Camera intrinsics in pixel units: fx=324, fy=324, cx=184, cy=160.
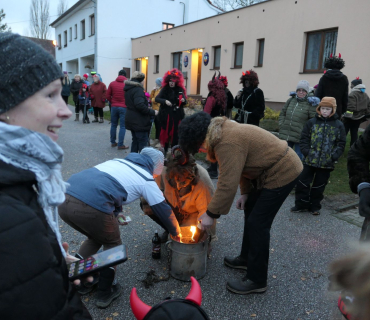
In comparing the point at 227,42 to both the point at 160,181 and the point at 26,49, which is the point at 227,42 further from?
the point at 26,49

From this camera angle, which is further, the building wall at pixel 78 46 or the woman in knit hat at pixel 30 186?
the building wall at pixel 78 46

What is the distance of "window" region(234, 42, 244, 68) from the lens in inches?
641

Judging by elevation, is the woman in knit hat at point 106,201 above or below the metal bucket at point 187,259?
above

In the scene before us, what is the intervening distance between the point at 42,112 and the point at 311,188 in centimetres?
469

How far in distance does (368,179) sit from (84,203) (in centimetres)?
213

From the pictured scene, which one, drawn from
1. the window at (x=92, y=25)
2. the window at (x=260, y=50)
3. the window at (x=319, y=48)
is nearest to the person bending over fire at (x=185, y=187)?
the window at (x=319, y=48)

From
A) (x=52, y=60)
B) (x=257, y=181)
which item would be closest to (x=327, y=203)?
(x=257, y=181)

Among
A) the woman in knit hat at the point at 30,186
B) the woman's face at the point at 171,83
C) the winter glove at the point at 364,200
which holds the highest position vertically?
the woman's face at the point at 171,83

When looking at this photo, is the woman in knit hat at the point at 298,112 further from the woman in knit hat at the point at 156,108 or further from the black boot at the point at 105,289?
the black boot at the point at 105,289

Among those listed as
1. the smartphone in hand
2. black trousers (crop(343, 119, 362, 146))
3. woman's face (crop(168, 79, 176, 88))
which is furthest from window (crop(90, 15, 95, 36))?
the smartphone in hand

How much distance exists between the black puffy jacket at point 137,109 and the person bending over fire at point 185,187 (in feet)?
12.1

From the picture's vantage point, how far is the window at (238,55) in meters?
16.3

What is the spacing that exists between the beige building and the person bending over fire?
9.26m

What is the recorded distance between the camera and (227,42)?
16703 millimetres
